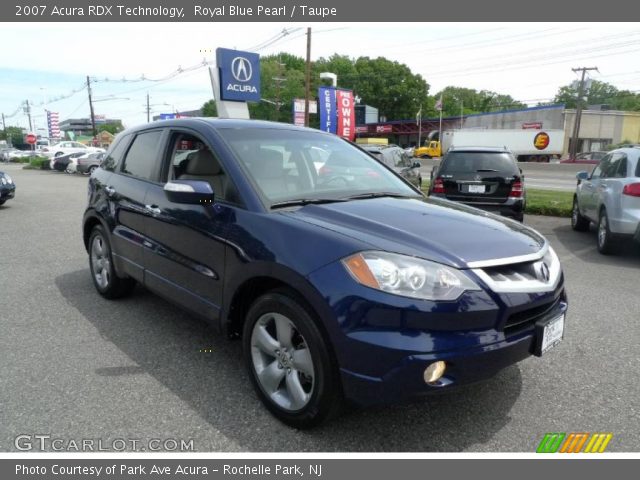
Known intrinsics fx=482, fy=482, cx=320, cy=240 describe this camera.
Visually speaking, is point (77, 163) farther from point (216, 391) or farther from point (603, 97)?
point (603, 97)

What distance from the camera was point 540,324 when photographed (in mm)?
2514

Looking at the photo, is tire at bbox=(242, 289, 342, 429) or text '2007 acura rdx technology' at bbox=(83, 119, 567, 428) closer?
text '2007 acura rdx technology' at bbox=(83, 119, 567, 428)

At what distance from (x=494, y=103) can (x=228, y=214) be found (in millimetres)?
118800

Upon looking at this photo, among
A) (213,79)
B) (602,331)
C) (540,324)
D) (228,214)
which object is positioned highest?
(213,79)

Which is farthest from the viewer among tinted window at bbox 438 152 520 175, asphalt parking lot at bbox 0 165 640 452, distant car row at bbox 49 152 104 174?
distant car row at bbox 49 152 104 174

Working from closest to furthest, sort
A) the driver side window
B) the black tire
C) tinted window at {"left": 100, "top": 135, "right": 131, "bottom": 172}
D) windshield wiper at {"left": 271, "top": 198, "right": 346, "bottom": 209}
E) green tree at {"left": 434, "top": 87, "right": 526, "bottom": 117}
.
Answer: windshield wiper at {"left": 271, "top": 198, "right": 346, "bottom": 209} < the driver side window < tinted window at {"left": 100, "top": 135, "right": 131, "bottom": 172} < the black tire < green tree at {"left": 434, "top": 87, "right": 526, "bottom": 117}

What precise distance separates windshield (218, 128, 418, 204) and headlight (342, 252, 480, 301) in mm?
876

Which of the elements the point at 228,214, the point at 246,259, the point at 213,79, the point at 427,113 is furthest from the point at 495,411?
the point at 427,113

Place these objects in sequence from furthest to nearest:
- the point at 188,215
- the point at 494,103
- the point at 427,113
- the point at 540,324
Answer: the point at 494,103 < the point at 427,113 < the point at 188,215 < the point at 540,324

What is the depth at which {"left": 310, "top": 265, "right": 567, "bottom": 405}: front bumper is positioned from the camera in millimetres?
2232

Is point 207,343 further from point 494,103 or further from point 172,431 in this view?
point 494,103

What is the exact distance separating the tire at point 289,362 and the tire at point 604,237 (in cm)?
612

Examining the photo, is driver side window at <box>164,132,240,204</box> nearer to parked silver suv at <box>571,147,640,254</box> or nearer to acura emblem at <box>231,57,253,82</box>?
parked silver suv at <box>571,147,640,254</box>

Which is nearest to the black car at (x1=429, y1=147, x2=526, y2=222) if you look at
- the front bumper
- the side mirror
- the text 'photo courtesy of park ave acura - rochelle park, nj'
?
the text 'photo courtesy of park ave acura - rochelle park, nj'
